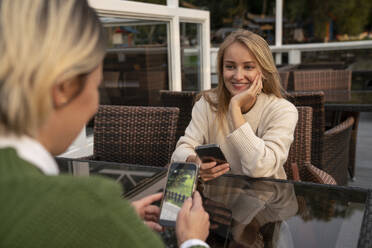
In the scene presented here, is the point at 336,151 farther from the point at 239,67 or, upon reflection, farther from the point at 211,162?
the point at 211,162

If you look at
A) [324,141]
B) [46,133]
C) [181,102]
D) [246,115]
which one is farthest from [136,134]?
[46,133]

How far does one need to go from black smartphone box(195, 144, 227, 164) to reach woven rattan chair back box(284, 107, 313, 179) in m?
0.76

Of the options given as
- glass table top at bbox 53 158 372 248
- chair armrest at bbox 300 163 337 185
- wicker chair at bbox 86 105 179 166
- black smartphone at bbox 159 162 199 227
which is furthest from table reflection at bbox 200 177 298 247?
wicker chair at bbox 86 105 179 166

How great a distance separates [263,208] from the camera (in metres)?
1.51

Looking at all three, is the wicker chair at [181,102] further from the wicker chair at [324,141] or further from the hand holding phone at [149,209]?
the hand holding phone at [149,209]

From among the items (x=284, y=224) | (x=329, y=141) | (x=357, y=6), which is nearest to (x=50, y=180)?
(x=284, y=224)

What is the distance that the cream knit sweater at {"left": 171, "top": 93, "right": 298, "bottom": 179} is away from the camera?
6.38 ft

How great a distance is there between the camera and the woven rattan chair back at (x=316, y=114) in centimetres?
269

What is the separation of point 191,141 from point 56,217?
63.0 inches

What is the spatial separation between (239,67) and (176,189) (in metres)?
1.12

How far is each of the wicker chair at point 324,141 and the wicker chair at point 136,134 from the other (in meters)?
0.87

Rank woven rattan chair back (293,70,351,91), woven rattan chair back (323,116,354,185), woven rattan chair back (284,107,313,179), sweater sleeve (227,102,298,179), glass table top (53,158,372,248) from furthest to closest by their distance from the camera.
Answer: woven rattan chair back (293,70,351,91) → woven rattan chair back (323,116,354,185) → woven rattan chair back (284,107,313,179) → sweater sleeve (227,102,298,179) → glass table top (53,158,372,248)

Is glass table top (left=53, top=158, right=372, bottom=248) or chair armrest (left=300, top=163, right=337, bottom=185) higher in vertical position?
glass table top (left=53, top=158, right=372, bottom=248)

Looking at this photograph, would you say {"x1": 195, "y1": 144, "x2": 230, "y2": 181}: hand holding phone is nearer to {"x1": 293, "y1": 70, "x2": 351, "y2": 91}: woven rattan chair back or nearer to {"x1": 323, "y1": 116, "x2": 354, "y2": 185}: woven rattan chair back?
{"x1": 323, "y1": 116, "x2": 354, "y2": 185}: woven rattan chair back
